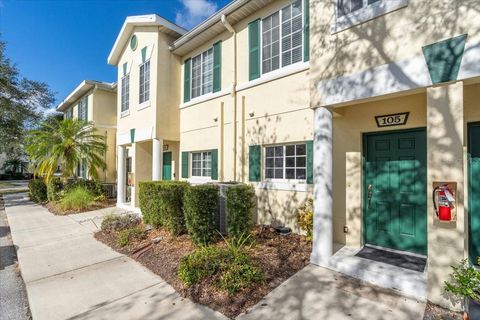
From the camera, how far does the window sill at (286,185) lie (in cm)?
647

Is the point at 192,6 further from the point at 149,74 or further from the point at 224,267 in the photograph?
the point at 224,267

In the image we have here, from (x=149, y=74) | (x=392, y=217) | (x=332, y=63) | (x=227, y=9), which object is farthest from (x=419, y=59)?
(x=149, y=74)

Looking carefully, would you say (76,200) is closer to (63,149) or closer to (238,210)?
(63,149)

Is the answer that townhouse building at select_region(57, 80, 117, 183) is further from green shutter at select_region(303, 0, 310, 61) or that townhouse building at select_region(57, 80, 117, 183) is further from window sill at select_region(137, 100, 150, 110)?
green shutter at select_region(303, 0, 310, 61)

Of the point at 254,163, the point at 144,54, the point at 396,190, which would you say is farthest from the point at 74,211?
the point at 396,190

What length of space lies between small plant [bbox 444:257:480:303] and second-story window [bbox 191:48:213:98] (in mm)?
8084

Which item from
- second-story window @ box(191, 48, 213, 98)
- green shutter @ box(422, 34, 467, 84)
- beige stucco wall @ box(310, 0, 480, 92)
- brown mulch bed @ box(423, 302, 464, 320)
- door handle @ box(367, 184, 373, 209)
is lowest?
brown mulch bed @ box(423, 302, 464, 320)

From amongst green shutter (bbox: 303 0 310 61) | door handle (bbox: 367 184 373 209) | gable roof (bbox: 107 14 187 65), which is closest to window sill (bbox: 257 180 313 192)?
door handle (bbox: 367 184 373 209)

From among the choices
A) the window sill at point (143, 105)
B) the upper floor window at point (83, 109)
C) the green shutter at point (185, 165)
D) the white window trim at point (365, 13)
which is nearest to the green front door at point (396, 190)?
the white window trim at point (365, 13)

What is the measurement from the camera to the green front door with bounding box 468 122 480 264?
4230 millimetres

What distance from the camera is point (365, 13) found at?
4.43 metres

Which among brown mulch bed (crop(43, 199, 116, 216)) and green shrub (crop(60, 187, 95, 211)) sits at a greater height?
green shrub (crop(60, 187, 95, 211))

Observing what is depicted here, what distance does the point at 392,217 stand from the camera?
521cm

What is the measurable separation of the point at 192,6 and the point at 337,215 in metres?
10.5
